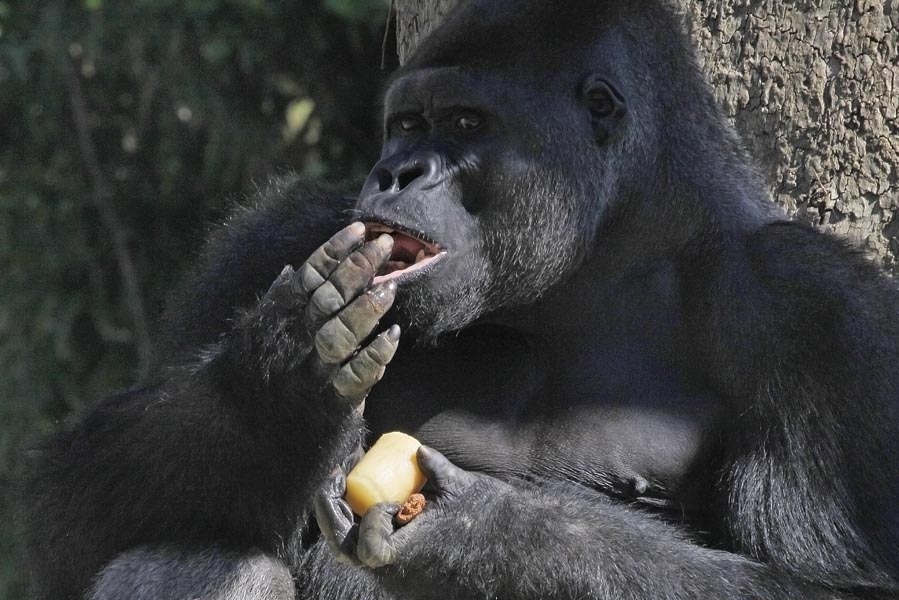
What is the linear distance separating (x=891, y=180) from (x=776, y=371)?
3.30 feet

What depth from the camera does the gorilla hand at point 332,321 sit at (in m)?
3.05

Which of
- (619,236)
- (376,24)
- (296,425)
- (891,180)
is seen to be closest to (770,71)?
(891,180)

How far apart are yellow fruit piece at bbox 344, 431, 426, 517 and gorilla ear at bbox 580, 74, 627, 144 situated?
41.4 inches

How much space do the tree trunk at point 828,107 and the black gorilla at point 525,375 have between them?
313 mm

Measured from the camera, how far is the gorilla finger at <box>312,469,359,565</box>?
3.09 m

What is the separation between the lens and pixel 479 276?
354 centimetres

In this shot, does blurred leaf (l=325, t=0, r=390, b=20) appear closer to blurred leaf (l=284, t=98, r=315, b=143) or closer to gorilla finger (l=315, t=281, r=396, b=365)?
blurred leaf (l=284, t=98, r=315, b=143)

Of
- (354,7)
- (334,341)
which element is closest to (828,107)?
(334,341)

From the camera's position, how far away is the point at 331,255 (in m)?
3.08

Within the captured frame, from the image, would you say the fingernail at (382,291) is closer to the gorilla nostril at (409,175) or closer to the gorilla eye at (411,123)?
the gorilla nostril at (409,175)

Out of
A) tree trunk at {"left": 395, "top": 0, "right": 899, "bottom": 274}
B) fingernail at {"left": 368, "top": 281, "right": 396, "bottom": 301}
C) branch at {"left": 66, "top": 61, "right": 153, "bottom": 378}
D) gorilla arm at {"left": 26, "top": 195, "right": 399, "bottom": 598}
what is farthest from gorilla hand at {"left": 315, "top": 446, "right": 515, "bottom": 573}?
branch at {"left": 66, "top": 61, "right": 153, "bottom": 378}

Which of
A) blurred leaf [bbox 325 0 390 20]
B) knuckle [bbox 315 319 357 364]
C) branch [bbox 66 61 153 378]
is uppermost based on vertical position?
blurred leaf [bbox 325 0 390 20]

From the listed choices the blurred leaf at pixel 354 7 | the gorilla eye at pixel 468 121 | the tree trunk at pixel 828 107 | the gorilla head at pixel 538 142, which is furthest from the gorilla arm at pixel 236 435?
the blurred leaf at pixel 354 7

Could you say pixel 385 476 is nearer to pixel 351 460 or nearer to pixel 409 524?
pixel 409 524
